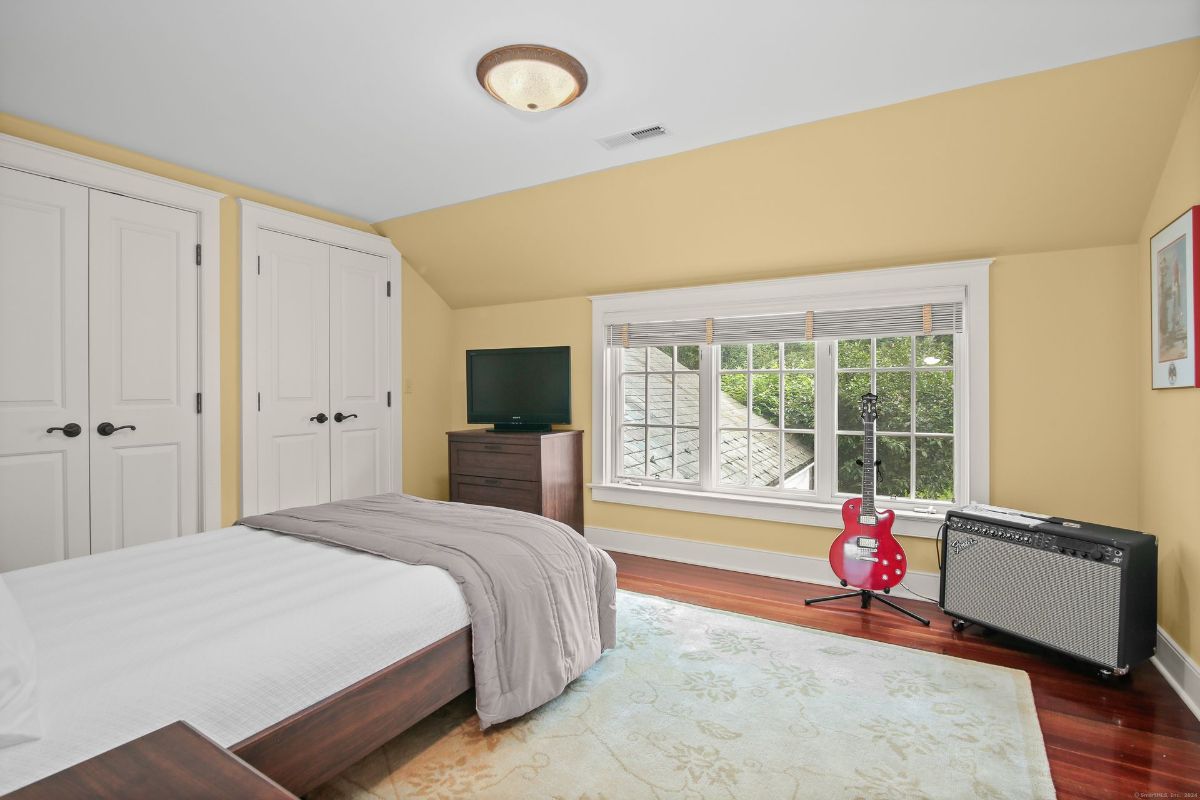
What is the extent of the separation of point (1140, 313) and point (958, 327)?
727 millimetres

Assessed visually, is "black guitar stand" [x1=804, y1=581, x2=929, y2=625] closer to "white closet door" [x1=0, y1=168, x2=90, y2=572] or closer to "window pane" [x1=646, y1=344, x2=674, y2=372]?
"window pane" [x1=646, y1=344, x2=674, y2=372]

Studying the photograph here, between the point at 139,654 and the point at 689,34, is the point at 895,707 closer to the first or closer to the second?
the point at 139,654

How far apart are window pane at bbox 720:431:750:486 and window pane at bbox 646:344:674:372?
611mm

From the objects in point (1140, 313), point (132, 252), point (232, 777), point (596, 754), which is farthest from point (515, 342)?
point (232, 777)

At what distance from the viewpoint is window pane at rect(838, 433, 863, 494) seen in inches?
143

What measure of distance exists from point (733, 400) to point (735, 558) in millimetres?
1019

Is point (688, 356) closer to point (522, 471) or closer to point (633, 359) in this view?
point (633, 359)

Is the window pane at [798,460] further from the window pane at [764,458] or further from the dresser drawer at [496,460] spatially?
the dresser drawer at [496,460]

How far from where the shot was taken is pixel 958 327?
325 centimetres

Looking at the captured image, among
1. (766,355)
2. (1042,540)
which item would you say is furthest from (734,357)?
(1042,540)

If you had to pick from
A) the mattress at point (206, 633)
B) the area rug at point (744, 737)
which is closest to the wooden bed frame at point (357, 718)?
the mattress at point (206, 633)

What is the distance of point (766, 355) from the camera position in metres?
3.94

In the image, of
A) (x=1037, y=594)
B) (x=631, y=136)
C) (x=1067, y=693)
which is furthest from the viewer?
(x=631, y=136)

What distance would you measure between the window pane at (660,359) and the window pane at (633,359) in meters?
0.05
